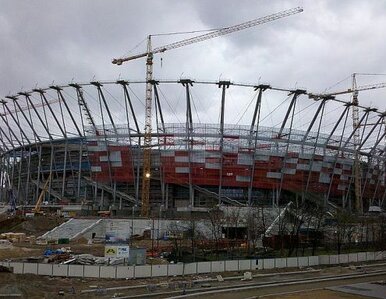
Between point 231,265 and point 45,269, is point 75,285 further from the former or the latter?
point 231,265

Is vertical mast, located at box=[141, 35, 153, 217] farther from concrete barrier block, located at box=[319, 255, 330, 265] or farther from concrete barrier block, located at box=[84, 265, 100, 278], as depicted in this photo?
concrete barrier block, located at box=[84, 265, 100, 278]

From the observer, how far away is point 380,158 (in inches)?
3745

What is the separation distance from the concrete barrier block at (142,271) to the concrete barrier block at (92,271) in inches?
91.3

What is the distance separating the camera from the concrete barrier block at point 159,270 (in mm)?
30625

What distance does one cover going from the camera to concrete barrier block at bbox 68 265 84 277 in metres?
29.3

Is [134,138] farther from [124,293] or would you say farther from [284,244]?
[124,293]

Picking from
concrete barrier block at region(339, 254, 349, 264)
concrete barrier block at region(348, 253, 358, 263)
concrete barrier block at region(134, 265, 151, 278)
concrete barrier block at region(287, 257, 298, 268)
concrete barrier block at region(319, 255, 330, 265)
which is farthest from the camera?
concrete barrier block at region(348, 253, 358, 263)

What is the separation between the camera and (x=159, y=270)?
3086 centimetres

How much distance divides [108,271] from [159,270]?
3.38m

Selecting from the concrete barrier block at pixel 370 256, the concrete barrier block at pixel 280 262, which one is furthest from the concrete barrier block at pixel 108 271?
the concrete barrier block at pixel 370 256

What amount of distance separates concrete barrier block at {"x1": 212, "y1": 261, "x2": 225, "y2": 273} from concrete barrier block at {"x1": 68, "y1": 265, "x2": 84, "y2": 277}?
9132mm

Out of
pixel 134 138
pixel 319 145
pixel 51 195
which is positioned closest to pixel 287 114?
pixel 319 145

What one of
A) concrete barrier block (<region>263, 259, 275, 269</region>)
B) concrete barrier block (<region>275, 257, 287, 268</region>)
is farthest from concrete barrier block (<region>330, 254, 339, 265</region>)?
concrete barrier block (<region>263, 259, 275, 269</region>)

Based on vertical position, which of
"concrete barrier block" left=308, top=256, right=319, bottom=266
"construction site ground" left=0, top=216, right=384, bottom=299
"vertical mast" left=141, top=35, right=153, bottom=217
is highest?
"vertical mast" left=141, top=35, right=153, bottom=217
